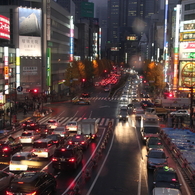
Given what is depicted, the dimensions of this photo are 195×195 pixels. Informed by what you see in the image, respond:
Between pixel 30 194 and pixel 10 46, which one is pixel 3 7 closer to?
pixel 10 46

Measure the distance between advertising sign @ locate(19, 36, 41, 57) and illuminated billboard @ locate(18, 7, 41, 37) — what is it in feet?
3.48

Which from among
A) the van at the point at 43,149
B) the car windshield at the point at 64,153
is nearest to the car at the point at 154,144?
the van at the point at 43,149

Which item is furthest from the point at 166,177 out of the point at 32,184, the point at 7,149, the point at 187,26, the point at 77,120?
A: the point at 187,26

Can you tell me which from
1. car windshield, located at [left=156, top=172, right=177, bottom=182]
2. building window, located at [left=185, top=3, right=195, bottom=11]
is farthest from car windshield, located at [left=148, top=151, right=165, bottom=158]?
building window, located at [left=185, top=3, right=195, bottom=11]

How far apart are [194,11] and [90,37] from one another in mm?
105900

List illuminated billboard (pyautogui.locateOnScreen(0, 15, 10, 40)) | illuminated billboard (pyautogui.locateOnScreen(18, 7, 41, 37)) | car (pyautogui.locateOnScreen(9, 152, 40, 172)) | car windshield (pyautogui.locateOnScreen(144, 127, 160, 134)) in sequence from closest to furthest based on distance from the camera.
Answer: car (pyautogui.locateOnScreen(9, 152, 40, 172)) < car windshield (pyautogui.locateOnScreen(144, 127, 160, 134)) < illuminated billboard (pyautogui.locateOnScreen(0, 15, 10, 40)) < illuminated billboard (pyautogui.locateOnScreen(18, 7, 41, 37))

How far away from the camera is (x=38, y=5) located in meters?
78.7

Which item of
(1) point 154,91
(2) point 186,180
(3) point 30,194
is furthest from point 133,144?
(1) point 154,91

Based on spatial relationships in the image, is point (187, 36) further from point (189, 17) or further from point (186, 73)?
point (186, 73)

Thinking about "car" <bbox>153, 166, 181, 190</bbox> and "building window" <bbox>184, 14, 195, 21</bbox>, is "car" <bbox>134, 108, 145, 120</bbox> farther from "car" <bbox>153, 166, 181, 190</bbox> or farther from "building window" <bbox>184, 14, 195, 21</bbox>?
"building window" <bbox>184, 14, 195, 21</bbox>

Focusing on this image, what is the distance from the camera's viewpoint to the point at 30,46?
254 feet

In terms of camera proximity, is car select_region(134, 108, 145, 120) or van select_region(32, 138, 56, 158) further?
car select_region(134, 108, 145, 120)

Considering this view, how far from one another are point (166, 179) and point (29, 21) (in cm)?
6337

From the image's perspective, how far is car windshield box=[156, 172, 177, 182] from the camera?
743 inches
